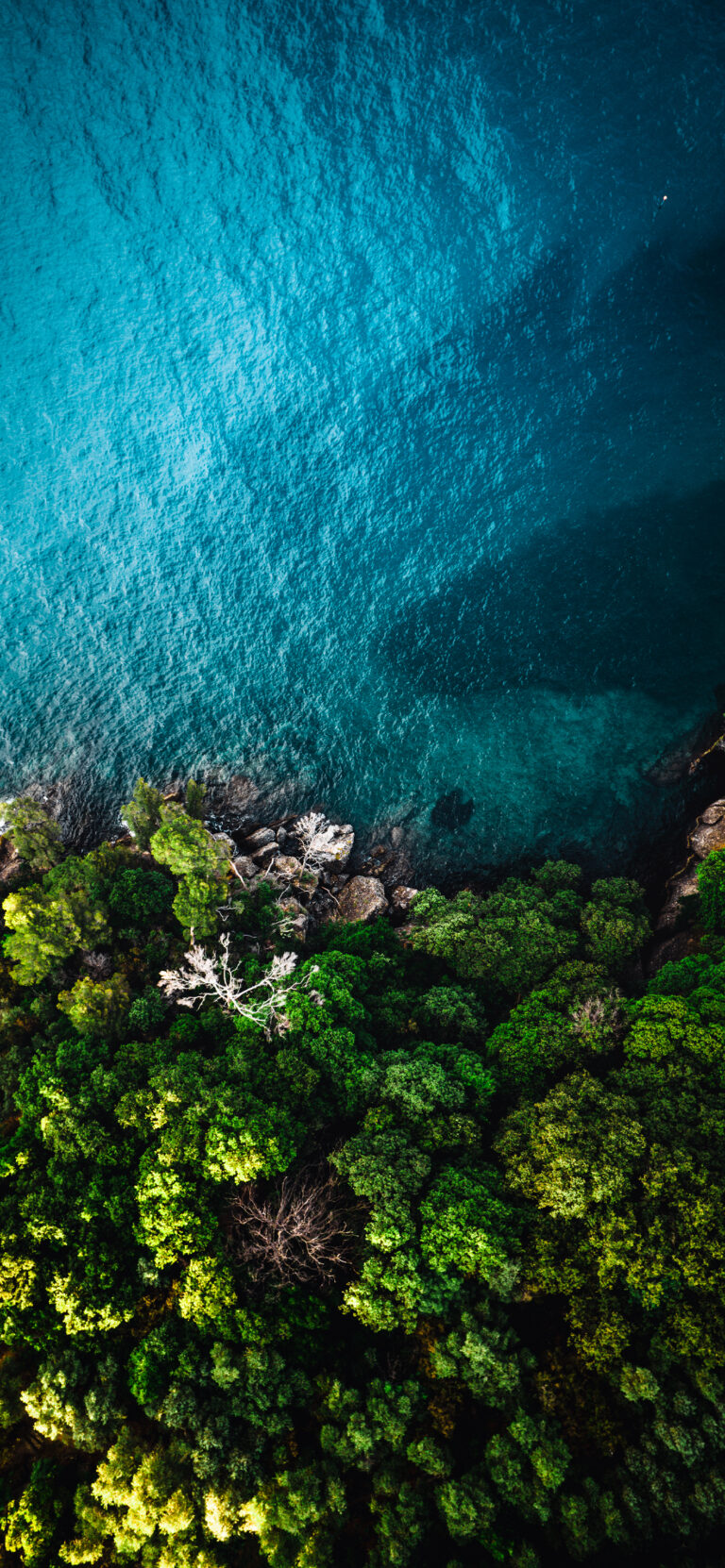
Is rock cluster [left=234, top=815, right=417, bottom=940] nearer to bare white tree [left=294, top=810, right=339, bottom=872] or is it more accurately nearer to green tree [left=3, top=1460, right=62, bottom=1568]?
bare white tree [left=294, top=810, right=339, bottom=872]

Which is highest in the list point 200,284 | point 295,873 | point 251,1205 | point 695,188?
point 200,284

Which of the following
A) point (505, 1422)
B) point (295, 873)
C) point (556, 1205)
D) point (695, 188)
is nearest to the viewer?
point (505, 1422)

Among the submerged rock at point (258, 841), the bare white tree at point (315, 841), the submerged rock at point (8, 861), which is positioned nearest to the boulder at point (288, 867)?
the bare white tree at point (315, 841)

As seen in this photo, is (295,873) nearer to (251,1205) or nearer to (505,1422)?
(251,1205)

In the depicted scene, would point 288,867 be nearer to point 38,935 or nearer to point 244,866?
point 244,866

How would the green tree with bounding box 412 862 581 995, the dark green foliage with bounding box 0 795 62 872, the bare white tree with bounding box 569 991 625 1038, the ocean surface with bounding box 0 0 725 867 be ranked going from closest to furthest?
the bare white tree with bounding box 569 991 625 1038
the green tree with bounding box 412 862 581 995
the dark green foliage with bounding box 0 795 62 872
the ocean surface with bounding box 0 0 725 867

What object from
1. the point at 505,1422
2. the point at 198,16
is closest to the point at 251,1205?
the point at 505,1422

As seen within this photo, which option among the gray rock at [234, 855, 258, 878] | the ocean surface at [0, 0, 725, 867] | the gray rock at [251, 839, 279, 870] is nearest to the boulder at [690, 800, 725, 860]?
the ocean surface at [0, 0, 725, 867]
